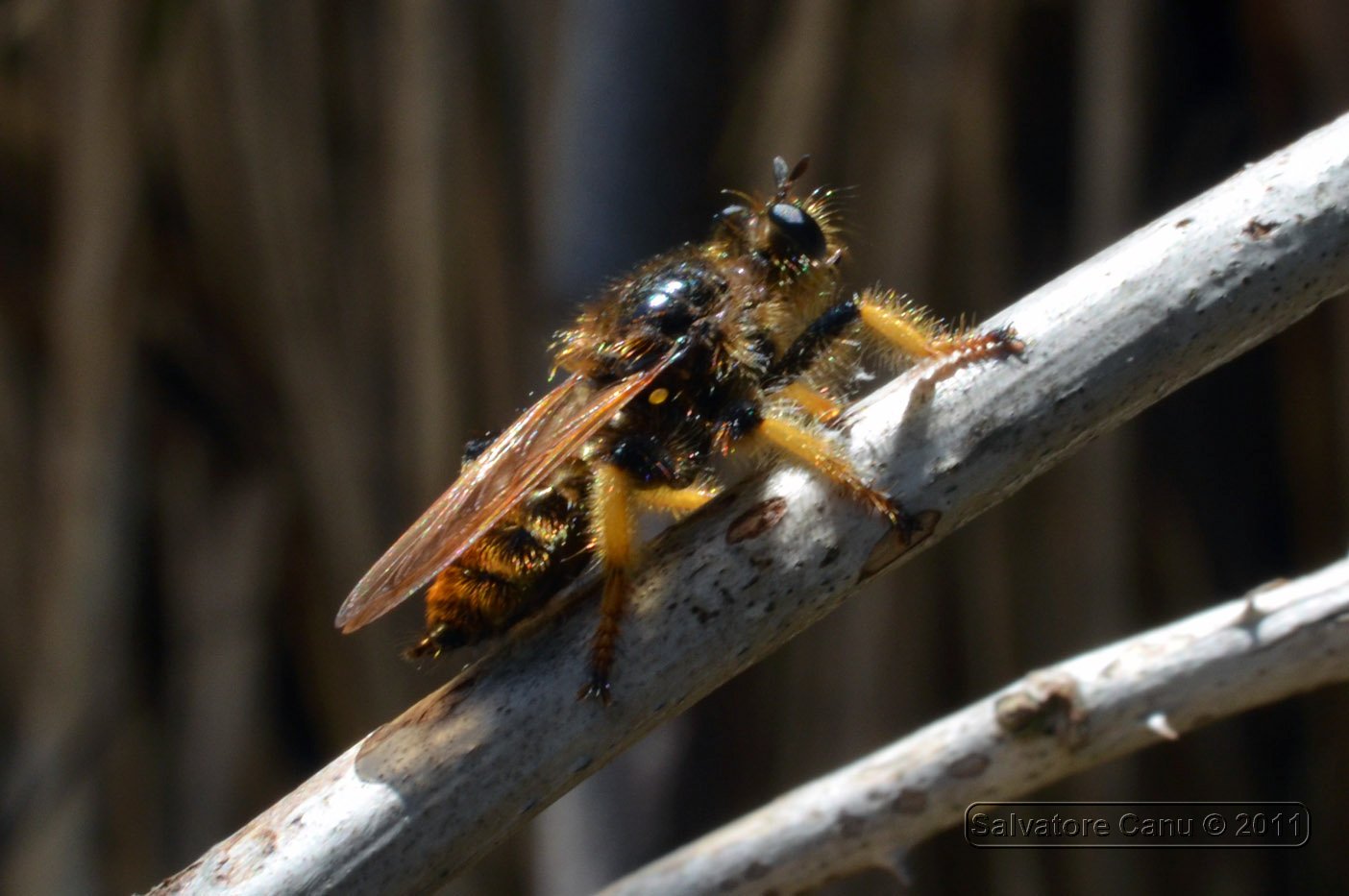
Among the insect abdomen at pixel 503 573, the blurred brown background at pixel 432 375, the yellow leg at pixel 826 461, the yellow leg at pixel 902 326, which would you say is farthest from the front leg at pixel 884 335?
the blurred brown background at pixel 432 375

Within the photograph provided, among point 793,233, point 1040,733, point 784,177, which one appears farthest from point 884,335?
point 1040,733

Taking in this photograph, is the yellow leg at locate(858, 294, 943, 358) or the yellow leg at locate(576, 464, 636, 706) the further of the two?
the yellow leg at locate(858, 294, 943, 358)

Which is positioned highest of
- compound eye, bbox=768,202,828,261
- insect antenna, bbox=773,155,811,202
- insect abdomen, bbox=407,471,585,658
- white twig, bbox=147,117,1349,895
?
insect antenna, bbox=773,155,811,202

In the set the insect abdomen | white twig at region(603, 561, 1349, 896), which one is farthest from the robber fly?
white twig at region(603, 561, 1349, 896)

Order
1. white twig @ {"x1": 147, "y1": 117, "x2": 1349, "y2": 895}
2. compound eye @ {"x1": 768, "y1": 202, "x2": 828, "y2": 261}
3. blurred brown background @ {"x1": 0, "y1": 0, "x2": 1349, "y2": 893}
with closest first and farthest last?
white twig @ {"x1": 147, "y1": 117, "x2": 1349, "y2": 895} < compound eye @ {"x1": 768, "y1": 202, "x2": 828, "y2": 261} < blurred brown background @ {"x1": 0, "y1": 0, "x2": 1349, "y2": 893}

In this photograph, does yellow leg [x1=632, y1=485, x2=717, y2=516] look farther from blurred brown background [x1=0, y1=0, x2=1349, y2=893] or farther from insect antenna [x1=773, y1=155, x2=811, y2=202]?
blurred brown background [x1=0, y1=0, x2=1349, y2=893]

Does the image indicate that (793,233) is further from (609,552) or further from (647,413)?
(609,552)

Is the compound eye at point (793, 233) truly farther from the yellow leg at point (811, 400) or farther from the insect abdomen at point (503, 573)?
the insect abdomen at point (503, 573)
